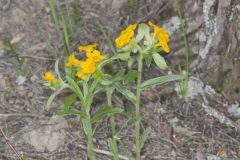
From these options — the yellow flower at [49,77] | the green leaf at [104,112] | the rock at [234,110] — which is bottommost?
the rock at [234,110]

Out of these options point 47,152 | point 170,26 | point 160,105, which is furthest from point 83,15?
point 47,152

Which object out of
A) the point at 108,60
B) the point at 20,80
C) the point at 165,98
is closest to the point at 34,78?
the point at 20,80

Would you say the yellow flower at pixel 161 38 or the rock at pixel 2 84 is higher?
the yellow flower at pixel 161 38

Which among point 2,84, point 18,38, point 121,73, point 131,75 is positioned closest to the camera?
point 131,75

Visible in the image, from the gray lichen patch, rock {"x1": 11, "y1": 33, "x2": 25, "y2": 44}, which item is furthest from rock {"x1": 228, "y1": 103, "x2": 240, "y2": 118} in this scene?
rock {"x1": 11, "y1": 33, "x2": 25, "y2": 44}

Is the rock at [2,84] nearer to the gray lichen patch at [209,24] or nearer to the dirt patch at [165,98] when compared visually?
the dirt patch at [165,98]

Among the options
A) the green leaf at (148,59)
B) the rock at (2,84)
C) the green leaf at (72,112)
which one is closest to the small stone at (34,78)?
the rock at (2,84)

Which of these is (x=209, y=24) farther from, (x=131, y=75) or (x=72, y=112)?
(x=72, y=112)

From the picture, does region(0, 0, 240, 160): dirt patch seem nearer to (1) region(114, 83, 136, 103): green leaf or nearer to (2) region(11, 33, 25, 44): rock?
(2) region(11, 33, 25, 44): rock

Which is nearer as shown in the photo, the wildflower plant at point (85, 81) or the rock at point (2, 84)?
the wildflower plant at point (85, 81)

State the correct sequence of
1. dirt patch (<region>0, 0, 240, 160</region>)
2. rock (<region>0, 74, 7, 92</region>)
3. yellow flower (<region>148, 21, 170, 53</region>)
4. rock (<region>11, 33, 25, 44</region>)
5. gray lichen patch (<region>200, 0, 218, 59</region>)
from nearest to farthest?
1. yellow flower (<region>148, 21, 170, 53</region>)
2. dirt patch (<region>0, 0, 240, 160</region>)
3. gray lichen patch (<region>200, 0, 218, 59</region>)
4. rock (<region>0, 74, 7, 92</region>)
5. rock (<region>11, 33, 25, 44</region>)

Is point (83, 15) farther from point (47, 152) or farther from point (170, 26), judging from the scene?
point (47, 152)
